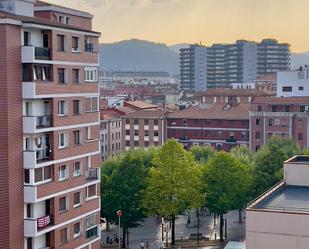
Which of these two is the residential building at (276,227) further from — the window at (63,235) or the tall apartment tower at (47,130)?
the window at (63,235)

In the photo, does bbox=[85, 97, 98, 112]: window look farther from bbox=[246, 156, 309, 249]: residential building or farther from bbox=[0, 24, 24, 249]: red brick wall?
bbox=[246, 156, 309, 249]: residential building

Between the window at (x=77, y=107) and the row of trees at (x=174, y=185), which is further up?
the window at (x=77, y=107)

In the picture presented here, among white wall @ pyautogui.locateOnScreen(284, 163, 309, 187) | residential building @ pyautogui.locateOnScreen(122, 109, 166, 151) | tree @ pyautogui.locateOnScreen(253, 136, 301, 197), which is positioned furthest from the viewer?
residential building @ pyautogui.locateOnScreen(122, 109, 166, 151)

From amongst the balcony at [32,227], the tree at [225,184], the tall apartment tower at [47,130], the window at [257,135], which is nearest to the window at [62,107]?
the tall apartment tower at [47,130]

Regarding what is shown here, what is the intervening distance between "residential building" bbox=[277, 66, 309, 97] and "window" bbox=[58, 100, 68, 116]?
235 feet

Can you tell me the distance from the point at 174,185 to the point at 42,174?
70.2 ft

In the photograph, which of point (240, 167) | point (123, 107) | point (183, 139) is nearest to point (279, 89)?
point (183, 139)

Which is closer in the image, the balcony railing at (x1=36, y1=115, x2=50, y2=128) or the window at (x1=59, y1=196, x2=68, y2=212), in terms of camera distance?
the balcony railing at (x1=36, y1=115, x2=50, y2=128)

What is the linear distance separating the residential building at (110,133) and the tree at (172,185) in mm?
48650

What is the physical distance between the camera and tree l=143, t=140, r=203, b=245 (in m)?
53.0

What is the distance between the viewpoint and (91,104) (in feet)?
125

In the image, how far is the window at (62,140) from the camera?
34.9 meters

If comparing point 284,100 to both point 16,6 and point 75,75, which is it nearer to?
point 75,75

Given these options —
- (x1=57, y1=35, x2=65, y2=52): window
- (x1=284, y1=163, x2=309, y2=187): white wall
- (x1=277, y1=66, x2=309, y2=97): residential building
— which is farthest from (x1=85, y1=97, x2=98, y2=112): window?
(x1=277, y1=66, x2=309, y2=97): residential building
